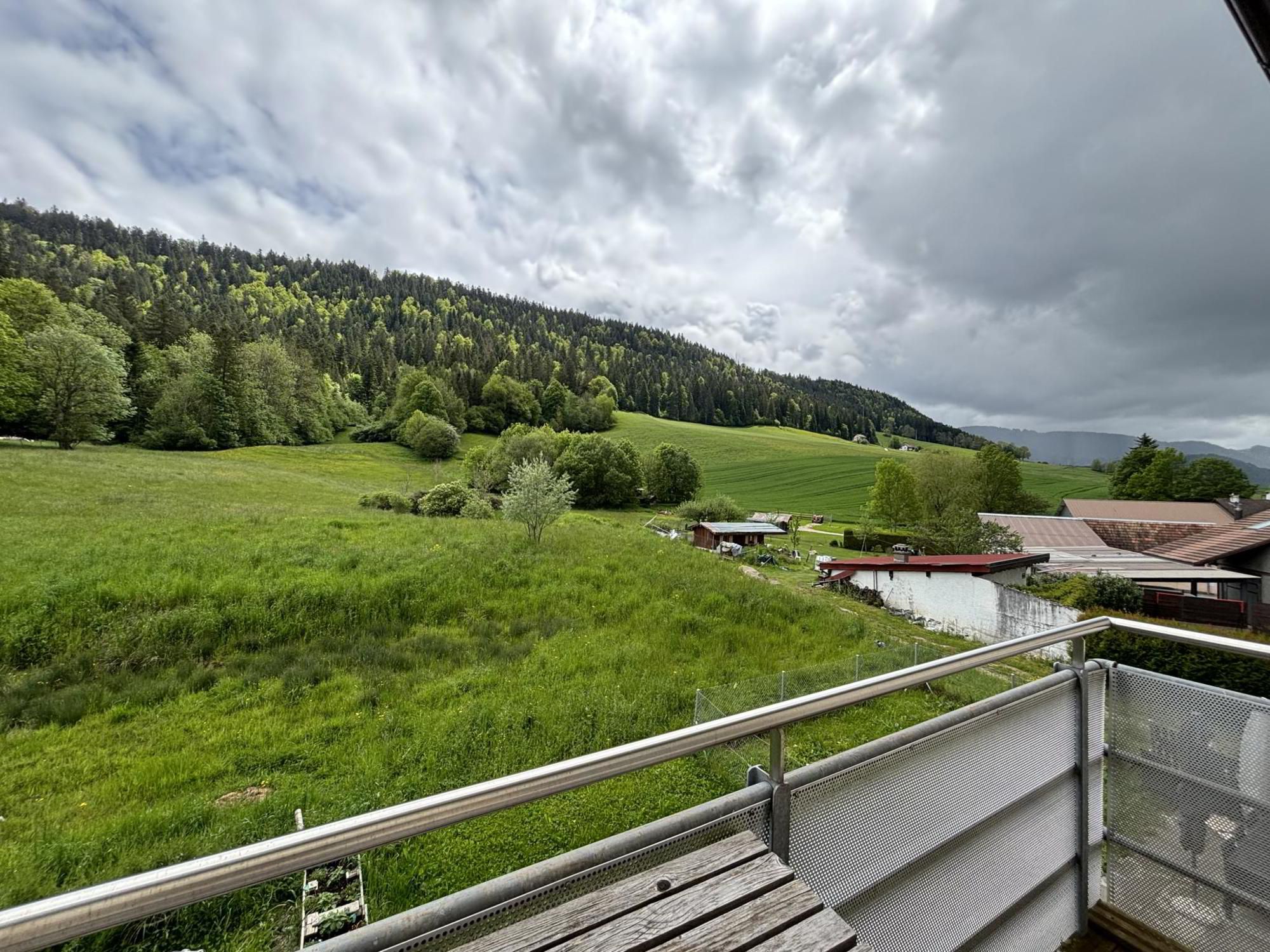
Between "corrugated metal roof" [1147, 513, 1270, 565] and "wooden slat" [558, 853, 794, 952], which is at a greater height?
"wooden slat" [558, 853, 794, 952]

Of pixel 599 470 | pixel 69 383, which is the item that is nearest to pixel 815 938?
pixel 69 383

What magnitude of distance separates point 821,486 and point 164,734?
62.5 meters

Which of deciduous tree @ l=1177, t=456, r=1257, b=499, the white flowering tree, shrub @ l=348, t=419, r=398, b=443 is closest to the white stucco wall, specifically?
the white flowering tree

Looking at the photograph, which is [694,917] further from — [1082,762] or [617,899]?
[1082,762]

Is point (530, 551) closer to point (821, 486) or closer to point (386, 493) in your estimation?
point (386, 493)

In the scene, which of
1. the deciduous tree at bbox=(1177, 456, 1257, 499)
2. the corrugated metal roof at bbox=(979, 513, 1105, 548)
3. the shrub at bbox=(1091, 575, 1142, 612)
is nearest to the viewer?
the shrub at bbox=(1091, 575, 1142, 612)

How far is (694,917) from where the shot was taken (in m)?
1.13

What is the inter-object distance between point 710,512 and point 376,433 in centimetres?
3906

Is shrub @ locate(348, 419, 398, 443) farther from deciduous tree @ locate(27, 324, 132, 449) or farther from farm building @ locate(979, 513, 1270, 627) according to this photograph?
farm building @ locate(979, 513, 1270, 627)

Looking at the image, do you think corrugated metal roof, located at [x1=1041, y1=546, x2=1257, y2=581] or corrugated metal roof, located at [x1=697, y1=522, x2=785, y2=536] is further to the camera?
corrugated metal roof, located at [x1=697, y1=522, x2=785, y2=536]

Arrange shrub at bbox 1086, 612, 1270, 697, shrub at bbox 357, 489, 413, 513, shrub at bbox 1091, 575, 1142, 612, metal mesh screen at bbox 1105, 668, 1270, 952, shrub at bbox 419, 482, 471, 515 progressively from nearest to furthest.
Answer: metal mesh screen at bbox 1105, 668, 1270, 952 → shrub at bbox 1086, 612, 1270, 697 → shrub at bbox 1091, 575, 1142, 612 → shrub at bbox 357, 489, 413, 513 → shrub at bbox 419, 482, 471, 515

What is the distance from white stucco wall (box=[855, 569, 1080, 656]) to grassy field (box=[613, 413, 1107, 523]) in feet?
102

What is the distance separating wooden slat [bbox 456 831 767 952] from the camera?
104 centimetres

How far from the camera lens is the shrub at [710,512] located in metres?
45.5
